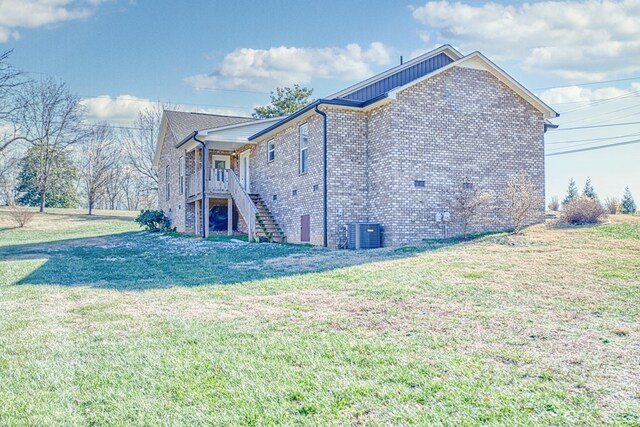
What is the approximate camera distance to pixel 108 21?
1859 centimetres

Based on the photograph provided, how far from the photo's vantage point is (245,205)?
20578 mm

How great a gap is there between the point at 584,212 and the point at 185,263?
11084mm

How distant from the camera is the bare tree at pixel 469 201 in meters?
15.0

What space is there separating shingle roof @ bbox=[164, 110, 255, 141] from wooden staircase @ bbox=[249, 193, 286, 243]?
23.3 feet

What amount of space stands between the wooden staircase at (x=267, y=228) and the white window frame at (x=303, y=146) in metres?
2.84

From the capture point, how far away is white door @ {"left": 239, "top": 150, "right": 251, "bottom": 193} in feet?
80.5

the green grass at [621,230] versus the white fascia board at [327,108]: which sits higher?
the white fascia board at [327,108]

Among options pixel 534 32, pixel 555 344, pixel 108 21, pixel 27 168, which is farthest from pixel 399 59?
pixel 27 168

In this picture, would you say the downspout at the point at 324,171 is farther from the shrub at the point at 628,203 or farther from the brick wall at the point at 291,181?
the shrub at the point at 628,203

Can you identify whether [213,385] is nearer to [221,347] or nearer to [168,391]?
[168,391]

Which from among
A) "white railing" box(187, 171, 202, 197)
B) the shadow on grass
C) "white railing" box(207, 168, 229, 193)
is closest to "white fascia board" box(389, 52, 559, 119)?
the shadow on grass

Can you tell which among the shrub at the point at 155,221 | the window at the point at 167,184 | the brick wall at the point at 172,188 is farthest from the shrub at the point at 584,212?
the window at the point at 167,184

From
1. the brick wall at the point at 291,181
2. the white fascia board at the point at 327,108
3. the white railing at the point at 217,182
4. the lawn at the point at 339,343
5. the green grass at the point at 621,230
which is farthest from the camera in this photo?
the white railing at the point at 217,182

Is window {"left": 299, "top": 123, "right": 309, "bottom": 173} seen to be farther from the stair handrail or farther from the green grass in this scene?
the green grass
